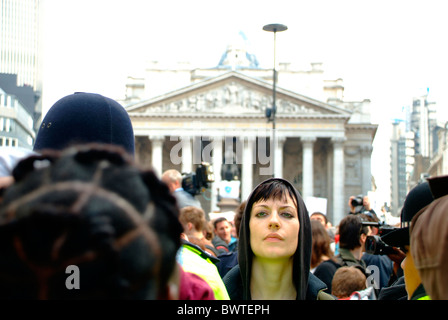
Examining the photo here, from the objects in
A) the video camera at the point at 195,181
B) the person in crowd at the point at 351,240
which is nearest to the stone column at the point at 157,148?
the video camera at the point at 195,181

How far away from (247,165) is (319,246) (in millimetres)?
50546

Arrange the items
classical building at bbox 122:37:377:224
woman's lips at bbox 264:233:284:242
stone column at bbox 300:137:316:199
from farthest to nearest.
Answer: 1. stone column at bbox 300:137:316:199
2. classical building at bbox 122:37:377:224
3. woman's lips at bbox 264:233:284:242

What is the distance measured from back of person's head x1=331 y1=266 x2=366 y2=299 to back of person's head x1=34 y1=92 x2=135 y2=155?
11.8 ft

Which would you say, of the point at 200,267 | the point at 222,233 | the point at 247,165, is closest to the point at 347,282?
the point at 200,267

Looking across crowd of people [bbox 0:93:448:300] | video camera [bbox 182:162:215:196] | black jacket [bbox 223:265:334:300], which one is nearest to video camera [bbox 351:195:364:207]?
video camera [bbox 182:162:215:196]

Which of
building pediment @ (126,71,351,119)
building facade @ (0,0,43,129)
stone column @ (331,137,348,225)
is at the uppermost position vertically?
building facade @ (0,0,43,129)

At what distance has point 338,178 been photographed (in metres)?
57.8

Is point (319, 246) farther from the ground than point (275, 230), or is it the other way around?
point (275, 230)

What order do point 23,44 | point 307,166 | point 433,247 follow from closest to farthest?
point 433,247, point 307,166, point 23,44

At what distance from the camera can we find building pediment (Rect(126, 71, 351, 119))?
5691 cm

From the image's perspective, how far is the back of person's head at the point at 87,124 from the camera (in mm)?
2436

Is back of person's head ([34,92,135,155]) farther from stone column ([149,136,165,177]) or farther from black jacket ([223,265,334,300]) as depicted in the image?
stone column ([149,136,165,177])

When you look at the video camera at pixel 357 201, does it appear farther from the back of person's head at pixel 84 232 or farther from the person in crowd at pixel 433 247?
the back of person's head at pixel 84 232

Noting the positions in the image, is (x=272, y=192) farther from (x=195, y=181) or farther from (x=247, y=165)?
(x=247, y=165)
